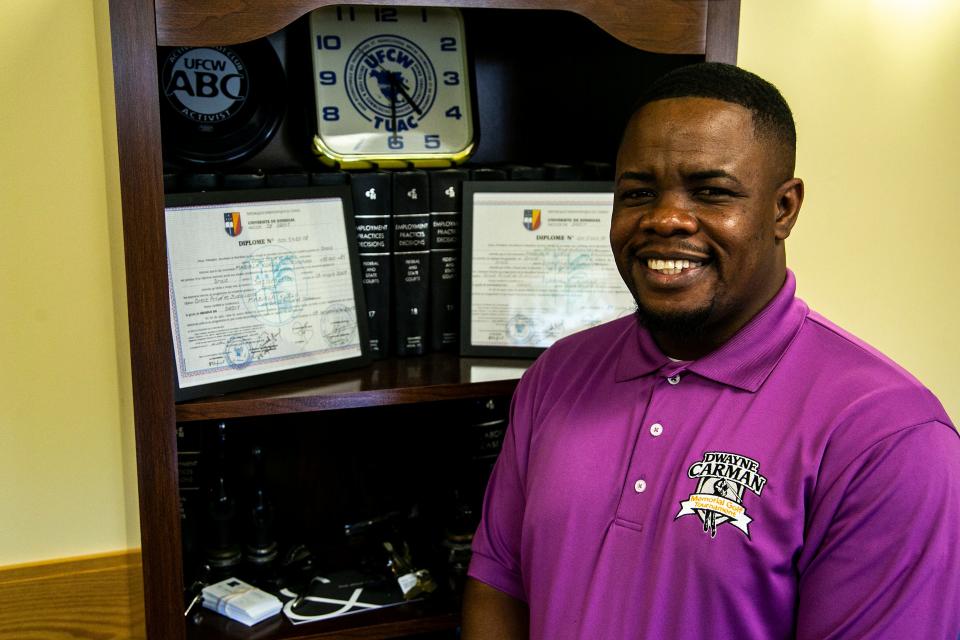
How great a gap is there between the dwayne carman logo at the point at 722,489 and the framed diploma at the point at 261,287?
617mm

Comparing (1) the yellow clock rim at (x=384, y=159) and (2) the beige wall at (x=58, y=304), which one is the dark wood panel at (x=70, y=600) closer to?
(2) the beige wall at (x=58, y=304)

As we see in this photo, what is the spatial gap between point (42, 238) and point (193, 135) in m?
0.31

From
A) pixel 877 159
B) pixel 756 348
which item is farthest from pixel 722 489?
pixel 877 159

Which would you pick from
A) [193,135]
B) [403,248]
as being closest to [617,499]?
[403,248]

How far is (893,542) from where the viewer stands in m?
0.99

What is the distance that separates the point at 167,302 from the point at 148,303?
0.07 feet

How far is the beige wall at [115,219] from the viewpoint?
161 centimetres

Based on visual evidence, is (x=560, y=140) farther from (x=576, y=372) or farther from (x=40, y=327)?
(x=40, y=327)

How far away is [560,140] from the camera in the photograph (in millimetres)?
1835

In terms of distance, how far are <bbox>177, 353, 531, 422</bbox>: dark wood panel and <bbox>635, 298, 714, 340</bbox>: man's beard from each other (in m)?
0.34

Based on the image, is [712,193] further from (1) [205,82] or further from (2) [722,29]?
(1) [205,82]

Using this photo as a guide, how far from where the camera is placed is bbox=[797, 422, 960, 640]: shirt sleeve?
98 cm

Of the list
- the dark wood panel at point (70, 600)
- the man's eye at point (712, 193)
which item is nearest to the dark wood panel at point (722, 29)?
the man's eye at point (712, 193)

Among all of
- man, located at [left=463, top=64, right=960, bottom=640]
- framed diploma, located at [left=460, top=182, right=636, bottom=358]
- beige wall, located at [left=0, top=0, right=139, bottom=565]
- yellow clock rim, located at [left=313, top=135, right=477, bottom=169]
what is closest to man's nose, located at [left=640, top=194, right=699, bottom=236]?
man, located at [left=463, top=64, right=960, bottom=640]
